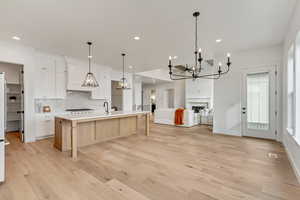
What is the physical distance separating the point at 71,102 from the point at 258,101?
6760 millimetres

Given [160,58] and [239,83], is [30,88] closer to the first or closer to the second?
[160,58]

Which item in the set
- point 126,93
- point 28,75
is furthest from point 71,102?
point 126,93

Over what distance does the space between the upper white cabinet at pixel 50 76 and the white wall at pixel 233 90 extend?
5643mm

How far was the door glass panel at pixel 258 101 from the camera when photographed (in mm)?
4359

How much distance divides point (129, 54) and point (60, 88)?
2.72 meters

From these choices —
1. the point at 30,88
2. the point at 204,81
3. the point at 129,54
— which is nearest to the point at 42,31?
the point at 30,88

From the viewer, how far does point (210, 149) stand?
3.49 metres

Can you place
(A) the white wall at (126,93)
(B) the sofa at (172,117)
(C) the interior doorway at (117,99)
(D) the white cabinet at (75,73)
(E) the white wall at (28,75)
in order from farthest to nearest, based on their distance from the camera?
1. (C) the interior doorway at (117,99)
2. (A) the white wall at (126,93)
3. (B) the sofa at (172,117)
4. (D) the white cabinet at (75,73)
5. (E) the white wall at (28,75)

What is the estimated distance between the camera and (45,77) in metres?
4.60

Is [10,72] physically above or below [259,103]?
above

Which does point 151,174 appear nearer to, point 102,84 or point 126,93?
point 102,84

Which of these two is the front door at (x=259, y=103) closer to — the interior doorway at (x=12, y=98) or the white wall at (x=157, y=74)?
the white wall at (x=157, y=74)

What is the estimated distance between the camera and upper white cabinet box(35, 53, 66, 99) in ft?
14.7

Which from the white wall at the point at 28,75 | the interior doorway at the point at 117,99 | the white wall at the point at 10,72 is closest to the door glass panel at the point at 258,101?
the interior doorway at the point at 117,99
